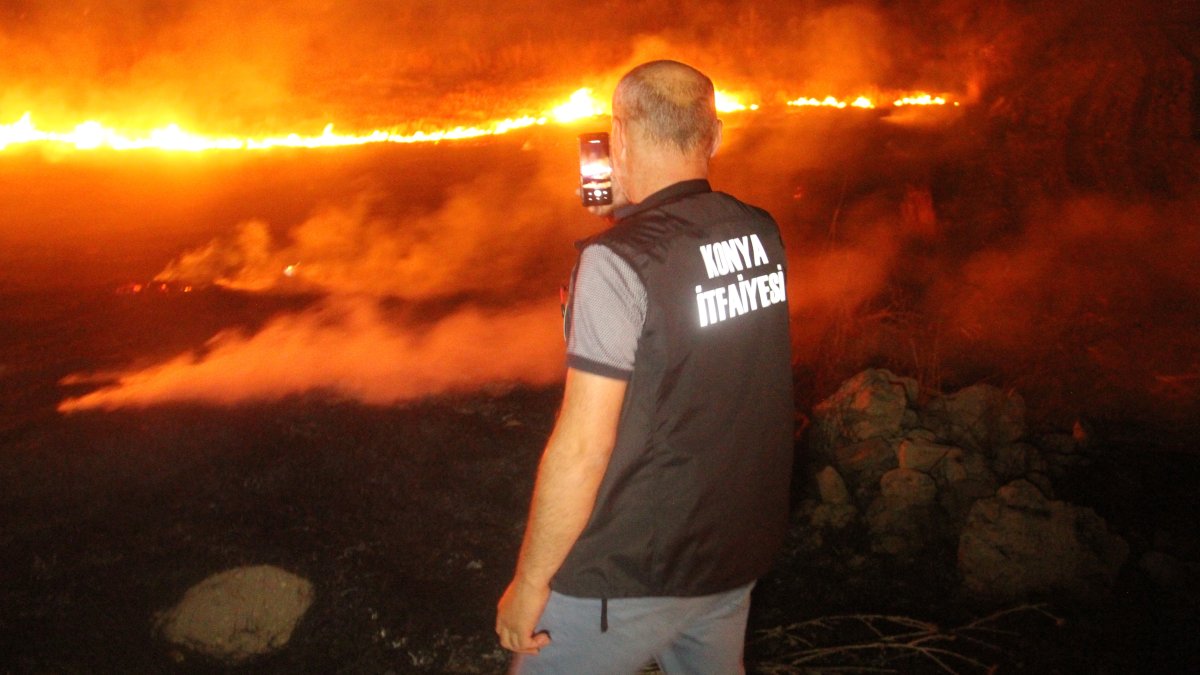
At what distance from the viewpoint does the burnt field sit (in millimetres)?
3367

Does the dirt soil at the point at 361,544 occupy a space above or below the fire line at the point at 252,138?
below

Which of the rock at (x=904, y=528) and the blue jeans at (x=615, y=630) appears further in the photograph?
the rock at (x=904, y=528)

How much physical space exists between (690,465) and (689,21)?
10939 mm

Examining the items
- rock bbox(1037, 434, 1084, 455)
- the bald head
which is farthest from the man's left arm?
rock bbox(1037, 434, 1084, 455)

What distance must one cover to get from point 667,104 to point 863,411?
10.3 ft

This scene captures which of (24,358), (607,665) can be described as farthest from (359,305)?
(607,665)

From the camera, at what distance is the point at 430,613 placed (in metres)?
3.42

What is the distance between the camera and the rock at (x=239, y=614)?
328 centimetres

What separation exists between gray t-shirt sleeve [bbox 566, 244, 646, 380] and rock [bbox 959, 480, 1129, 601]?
2779mm

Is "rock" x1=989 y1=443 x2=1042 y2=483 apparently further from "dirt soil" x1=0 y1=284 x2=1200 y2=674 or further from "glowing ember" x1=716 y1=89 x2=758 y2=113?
"glowing ember" x1=716 y1=89 x2=758 y2=113

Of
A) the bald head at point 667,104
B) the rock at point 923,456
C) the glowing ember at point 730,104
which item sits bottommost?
the rock at point 923,456

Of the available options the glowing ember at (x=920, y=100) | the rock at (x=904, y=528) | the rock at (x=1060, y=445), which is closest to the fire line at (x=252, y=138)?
the glowing ember at (x=920, y=100)

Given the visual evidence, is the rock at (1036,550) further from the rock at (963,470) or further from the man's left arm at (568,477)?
the man's left arm at (568,477)

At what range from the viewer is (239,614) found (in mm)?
3402
